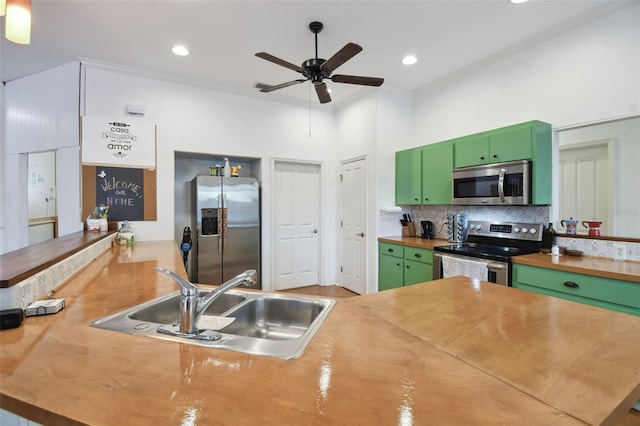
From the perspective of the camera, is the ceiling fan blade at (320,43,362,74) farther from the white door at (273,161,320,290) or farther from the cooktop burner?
the white door at (273,161,320,290)

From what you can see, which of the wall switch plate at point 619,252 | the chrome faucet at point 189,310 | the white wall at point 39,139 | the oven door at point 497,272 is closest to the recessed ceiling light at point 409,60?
the oven door at point 497,272

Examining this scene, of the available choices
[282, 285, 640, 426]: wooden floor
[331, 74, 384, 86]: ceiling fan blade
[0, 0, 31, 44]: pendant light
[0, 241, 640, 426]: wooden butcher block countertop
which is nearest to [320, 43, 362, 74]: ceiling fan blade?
[331, 74, 384, 86]: ceiling fan blade

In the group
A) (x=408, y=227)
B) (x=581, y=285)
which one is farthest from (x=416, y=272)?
(x=581, y=285)

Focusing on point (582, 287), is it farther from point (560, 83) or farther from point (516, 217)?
point (560, 83)

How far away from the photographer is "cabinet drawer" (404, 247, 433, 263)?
3272 millimetres

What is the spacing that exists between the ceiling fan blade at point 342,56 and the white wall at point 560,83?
80.8 inches

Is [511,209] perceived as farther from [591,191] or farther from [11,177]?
[11,177]

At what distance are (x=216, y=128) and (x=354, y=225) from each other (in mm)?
2366

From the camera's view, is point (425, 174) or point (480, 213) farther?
point (425, 174)

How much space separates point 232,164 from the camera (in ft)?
15.1

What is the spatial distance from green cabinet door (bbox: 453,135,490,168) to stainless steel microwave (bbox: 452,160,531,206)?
0.24 feet

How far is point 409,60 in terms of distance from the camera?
3.34m

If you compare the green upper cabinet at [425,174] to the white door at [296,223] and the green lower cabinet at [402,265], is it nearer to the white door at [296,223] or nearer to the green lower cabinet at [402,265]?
the green lower cabinet at [402,265]

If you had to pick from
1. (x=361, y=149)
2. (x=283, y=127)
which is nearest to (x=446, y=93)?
(x=361, y=149)
